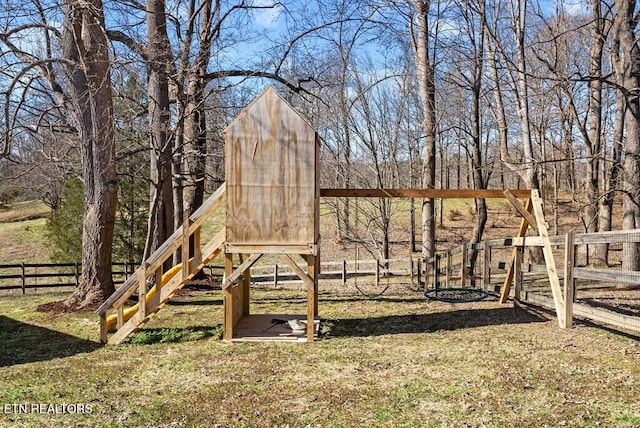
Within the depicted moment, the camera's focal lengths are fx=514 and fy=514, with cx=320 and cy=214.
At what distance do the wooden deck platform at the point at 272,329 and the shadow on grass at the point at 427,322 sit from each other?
1.59 feet

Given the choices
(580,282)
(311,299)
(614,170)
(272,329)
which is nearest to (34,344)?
(272,329)

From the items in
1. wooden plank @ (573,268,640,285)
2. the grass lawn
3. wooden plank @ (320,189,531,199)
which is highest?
wooden plank @ (320,189,531,199)

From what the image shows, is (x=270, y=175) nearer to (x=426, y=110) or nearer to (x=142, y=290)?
(x=142, y=290)

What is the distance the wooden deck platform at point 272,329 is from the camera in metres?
7.93

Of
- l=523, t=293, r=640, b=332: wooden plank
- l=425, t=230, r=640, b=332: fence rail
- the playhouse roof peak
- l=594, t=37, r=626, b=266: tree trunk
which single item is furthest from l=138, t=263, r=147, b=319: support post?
l=594, t=37, r=626, b=266: tree trunk

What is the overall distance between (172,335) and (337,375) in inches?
131

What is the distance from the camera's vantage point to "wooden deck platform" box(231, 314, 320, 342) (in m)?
7.93

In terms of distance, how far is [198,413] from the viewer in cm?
499

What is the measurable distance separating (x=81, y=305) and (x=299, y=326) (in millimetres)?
5002

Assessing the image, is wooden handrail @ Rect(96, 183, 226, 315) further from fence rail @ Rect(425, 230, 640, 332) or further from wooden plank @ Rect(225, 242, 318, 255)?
fence rail @ Rect(425, 230, 640, 332)

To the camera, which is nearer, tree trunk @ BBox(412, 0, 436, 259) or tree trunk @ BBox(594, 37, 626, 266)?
tree trunk @ BBox(594, 37, 626, 266)

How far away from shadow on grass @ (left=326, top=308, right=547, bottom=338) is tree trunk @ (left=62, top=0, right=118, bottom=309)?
5.08 meters

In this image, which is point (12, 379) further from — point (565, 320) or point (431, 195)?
point (565, 320)

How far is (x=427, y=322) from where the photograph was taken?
9.26m
